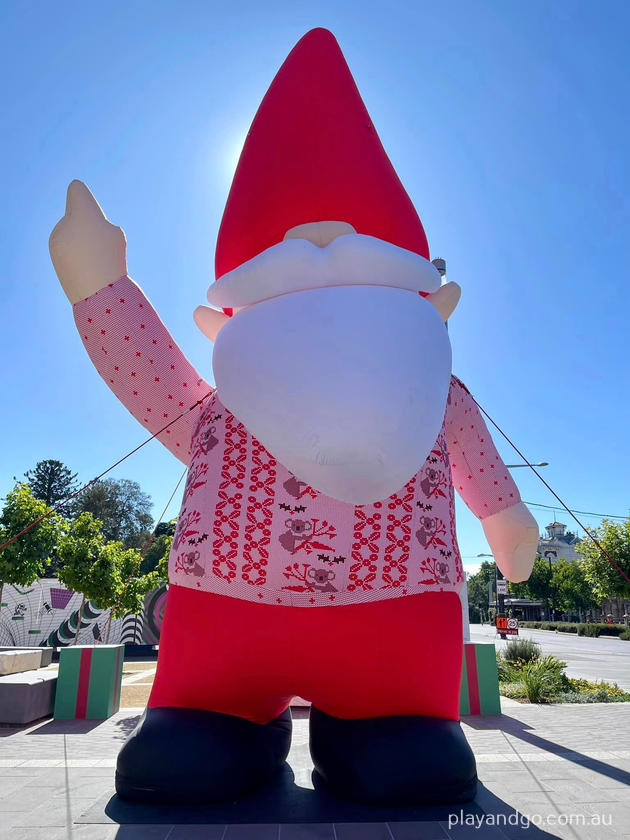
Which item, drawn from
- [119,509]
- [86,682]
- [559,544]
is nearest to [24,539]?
[86,682]

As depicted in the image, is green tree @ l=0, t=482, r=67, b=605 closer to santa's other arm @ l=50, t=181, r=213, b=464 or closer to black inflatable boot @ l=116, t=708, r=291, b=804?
santa's other arm @ l=50, t=181, r=213, b=464

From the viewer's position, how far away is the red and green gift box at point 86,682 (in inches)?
237

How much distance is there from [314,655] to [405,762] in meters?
0.54

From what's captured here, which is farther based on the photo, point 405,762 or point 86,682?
point 86,682

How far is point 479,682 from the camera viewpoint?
6.18 m

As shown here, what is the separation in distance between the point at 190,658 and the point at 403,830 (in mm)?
1053

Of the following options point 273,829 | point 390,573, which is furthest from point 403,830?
point 390,573

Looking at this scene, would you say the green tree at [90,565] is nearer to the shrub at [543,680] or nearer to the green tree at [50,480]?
the shrub at [543,680]

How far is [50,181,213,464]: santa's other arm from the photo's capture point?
2537mm

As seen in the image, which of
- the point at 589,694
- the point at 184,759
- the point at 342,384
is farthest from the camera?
the point at 589,694

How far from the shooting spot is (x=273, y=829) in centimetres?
212

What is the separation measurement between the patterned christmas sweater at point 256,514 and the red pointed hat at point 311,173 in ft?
2.06

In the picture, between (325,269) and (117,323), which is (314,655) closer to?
(325,269)

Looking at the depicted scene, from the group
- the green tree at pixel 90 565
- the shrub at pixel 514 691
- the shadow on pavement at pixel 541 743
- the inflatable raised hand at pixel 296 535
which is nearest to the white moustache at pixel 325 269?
the inflatable raised hand at pixel 296 535
